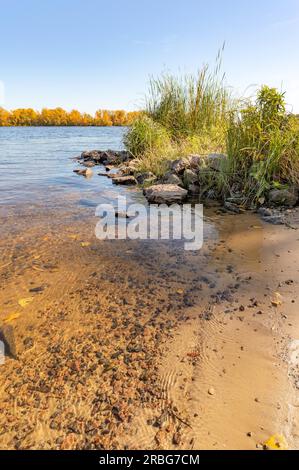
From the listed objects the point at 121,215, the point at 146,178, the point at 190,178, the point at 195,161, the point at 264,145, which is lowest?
the point at 121,215

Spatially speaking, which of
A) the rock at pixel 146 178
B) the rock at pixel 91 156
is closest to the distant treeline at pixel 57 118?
the rock at pixel 91 156

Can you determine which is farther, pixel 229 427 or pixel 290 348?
pixel 290 348

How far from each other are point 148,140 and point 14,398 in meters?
9.02

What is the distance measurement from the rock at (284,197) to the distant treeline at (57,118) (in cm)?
5800

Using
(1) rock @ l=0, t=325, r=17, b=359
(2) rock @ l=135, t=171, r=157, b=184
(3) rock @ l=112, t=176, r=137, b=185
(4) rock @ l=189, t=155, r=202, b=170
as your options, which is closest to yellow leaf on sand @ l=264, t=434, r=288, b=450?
(1) rock @ l=0, t=325, r=17, b=359

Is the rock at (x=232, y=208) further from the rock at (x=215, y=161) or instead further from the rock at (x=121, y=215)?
the rock at (x=121, y=215)

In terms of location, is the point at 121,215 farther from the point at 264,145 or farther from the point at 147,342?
the point at 147,342

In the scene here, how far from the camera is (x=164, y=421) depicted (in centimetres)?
153

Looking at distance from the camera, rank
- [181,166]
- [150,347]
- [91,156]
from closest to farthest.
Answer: [150,347] < [181,166] < [91,156]

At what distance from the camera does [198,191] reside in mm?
6441

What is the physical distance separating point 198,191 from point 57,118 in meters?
63.8

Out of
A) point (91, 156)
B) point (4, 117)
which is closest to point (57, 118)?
point (4, 117)

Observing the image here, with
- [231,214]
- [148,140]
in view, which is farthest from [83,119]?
[231,214]

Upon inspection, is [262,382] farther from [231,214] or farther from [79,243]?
[231,214]
